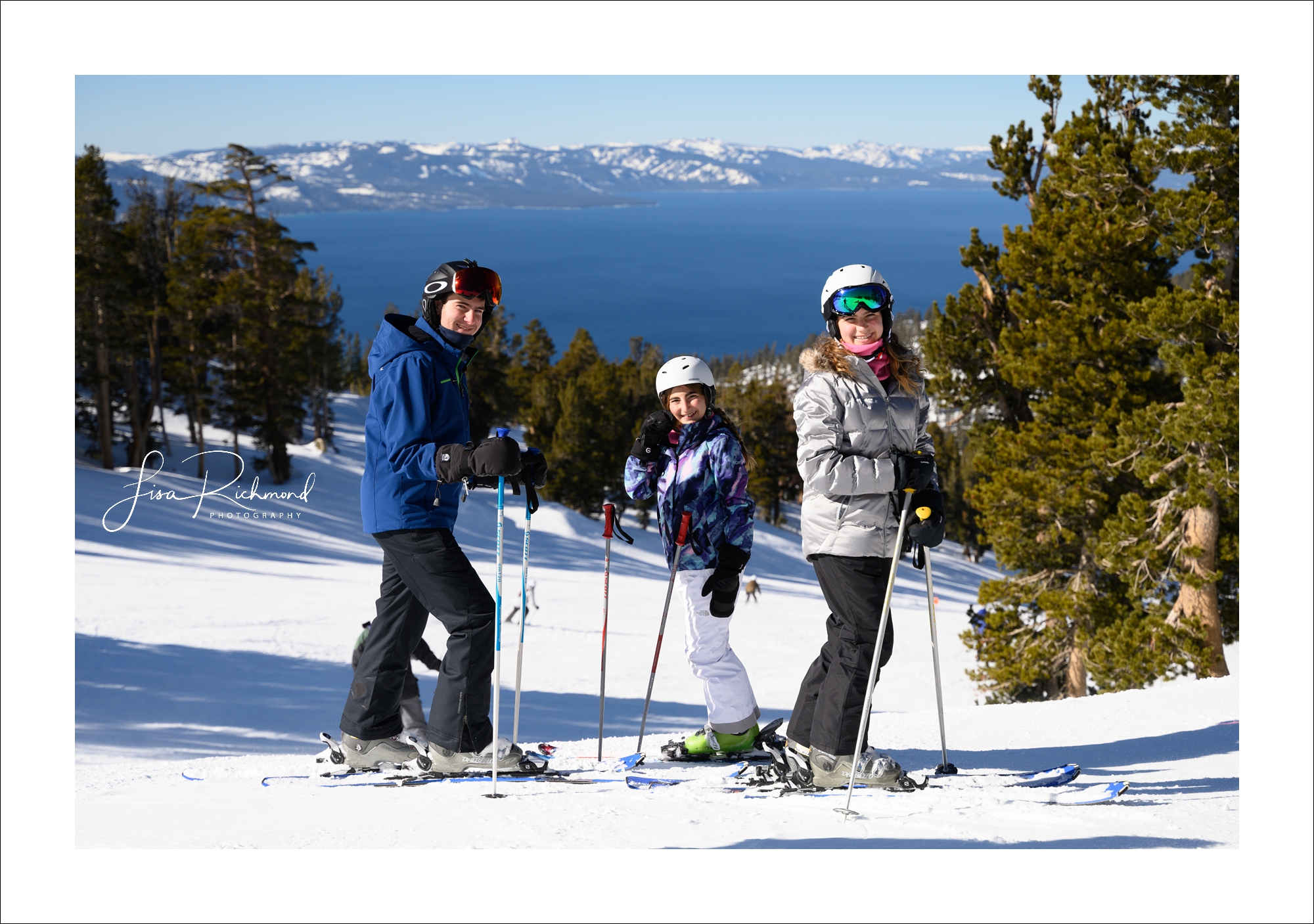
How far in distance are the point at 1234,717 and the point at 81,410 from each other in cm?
3208

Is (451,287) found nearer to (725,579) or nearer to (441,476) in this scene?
(441,476)

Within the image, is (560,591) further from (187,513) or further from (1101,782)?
(1101,782)

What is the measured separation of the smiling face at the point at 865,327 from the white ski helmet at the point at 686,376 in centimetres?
69

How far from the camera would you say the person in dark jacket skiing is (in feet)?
12.2

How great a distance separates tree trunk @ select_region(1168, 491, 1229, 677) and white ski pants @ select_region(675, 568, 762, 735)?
35.0 feet

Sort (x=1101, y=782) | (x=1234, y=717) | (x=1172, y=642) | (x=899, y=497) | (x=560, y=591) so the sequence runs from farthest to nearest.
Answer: (x=560, y=591) < (x=1172, y=642) < (x=1234, y=717) < (x=1101, y=782) < (x=899, y=497)

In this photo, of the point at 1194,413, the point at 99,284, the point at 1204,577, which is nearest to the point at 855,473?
the point at 1194,413

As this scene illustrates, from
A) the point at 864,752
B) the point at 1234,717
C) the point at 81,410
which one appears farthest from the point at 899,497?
the point at 81,410

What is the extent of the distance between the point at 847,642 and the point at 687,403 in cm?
127

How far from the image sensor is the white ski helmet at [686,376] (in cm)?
420

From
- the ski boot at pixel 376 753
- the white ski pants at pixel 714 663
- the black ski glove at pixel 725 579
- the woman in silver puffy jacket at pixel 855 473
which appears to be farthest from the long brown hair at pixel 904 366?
the ski boot at pixel 376 753

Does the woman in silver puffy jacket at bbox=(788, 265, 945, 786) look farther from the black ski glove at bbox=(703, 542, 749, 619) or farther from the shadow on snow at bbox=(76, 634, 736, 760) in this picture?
the shadow on snow at bbox=(76, 634, 736, 760)

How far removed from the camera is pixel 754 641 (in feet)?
47.3

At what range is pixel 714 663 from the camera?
4.41 meters
